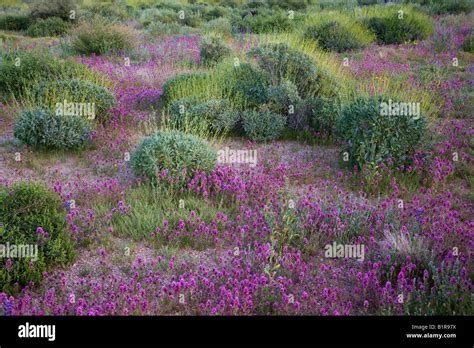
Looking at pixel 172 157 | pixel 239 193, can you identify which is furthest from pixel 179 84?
pixel 239 193

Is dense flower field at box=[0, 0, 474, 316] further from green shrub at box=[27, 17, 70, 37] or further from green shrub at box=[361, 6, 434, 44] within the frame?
green shrub at box=[27, 17, 70, 37]

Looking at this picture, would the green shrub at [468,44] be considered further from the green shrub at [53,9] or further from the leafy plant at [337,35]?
the green shrub at [53,9]

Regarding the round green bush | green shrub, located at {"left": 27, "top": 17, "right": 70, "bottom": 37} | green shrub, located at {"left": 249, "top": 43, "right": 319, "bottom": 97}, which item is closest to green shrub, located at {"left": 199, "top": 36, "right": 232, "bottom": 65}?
green shrub, located at {"left": 249, "top": 43, "right": 319, "bottom": 97}

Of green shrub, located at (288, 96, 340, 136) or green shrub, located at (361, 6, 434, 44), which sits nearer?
green shrub, located at (288, 96, 340, 136)

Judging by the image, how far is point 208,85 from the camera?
939 centimetres

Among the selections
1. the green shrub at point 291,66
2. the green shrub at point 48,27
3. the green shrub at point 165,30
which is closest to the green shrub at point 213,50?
the green shrub at point 291,66

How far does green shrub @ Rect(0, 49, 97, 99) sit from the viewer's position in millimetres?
10602

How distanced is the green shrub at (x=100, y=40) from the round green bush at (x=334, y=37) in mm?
5863

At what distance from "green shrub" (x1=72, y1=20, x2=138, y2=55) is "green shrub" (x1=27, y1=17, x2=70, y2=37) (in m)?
6.56

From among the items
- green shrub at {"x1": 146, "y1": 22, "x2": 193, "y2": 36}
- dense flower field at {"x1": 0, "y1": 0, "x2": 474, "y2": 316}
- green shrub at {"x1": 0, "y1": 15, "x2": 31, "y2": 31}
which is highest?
dense flower field at {"x1": 0, "y1": 0, "x2": 474, "y2": 316}

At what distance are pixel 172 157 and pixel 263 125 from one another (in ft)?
8.17

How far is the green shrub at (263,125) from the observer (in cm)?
870

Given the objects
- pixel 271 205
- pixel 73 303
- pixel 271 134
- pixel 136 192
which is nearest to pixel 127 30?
pixel 271 134

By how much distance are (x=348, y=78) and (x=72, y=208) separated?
697cm
